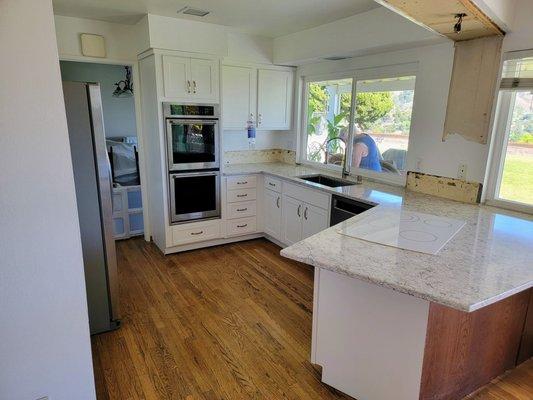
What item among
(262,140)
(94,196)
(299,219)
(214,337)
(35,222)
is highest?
(262,140)

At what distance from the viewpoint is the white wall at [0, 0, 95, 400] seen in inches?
50.4

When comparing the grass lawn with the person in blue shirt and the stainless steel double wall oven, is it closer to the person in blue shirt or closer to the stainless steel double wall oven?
the person in blue shirt

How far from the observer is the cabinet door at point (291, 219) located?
3.76 metres

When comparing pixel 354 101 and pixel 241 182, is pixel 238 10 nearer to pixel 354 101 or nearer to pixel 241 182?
pixel 354 101

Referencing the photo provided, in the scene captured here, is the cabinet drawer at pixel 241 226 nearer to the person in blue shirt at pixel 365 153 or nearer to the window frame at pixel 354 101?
the window frame at pixel 354 101

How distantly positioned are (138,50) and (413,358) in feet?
12.4

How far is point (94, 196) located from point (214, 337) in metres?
1.31

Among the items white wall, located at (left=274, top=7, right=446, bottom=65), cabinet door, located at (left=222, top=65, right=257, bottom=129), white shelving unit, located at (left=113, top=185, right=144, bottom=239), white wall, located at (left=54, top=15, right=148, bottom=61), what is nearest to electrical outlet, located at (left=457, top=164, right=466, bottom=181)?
white wall, located at (left=274, top=7, right=446, bottom=65)

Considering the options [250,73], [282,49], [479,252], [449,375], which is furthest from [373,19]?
[449,375]

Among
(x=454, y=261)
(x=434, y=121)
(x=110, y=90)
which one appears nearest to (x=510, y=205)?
(x=434, y=121)

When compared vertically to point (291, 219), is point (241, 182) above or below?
above

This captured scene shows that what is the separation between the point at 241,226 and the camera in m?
4.31

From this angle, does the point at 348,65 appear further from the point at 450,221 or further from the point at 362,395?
the point at 362,395

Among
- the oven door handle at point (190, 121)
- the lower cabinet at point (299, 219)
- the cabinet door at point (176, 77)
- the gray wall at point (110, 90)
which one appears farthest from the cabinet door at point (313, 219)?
the gray wall at point (110, 90)
